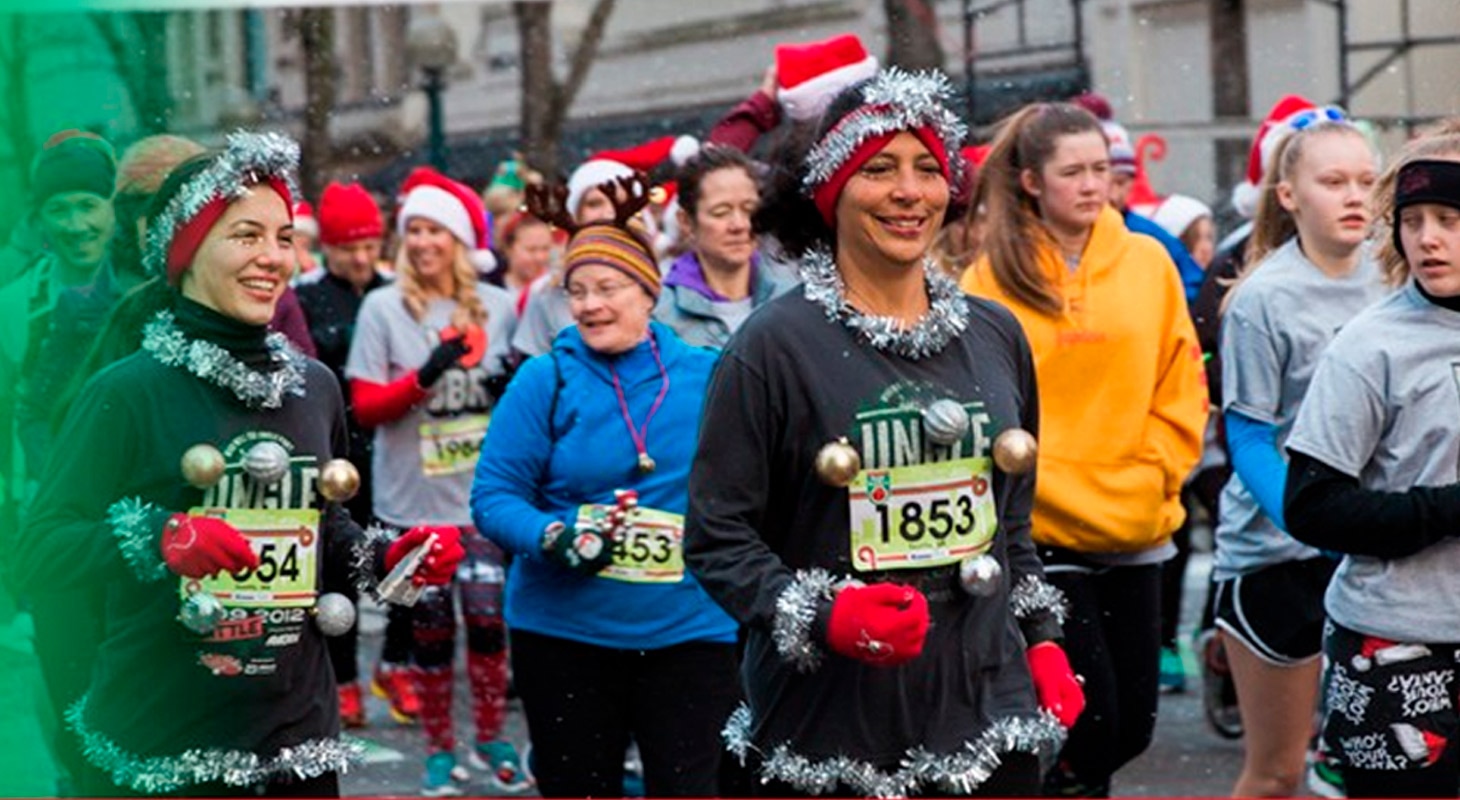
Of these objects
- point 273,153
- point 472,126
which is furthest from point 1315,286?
point 472,126

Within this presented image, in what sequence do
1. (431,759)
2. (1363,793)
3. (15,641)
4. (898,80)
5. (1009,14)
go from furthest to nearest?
1. (1009,14)
2. (431,759)
3. (15,641)
4. (1363,793)
5. (898,80)

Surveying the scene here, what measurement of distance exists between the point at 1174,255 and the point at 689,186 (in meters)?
2.66

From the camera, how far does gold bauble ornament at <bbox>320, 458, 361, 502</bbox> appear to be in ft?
17.2

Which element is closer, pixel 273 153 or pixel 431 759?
pixel 273 153

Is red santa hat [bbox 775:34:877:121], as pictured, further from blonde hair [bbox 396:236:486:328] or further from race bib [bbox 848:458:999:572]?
race bib [bbox 848:458:999:572]

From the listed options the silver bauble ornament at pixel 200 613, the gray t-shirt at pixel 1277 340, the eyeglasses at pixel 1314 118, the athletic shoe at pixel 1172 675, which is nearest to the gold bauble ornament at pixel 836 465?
the silver bauble ornament at pixel 200 613

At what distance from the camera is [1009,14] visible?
18.5 meters

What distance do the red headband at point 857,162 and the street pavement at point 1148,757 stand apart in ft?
14.0

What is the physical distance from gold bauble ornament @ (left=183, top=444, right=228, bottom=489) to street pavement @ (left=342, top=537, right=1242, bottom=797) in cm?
406

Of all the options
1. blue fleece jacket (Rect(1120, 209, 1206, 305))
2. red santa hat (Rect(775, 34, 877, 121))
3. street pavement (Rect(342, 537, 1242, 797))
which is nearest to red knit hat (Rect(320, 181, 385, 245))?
street pavement (Rect(342, 537, 1242, 797))

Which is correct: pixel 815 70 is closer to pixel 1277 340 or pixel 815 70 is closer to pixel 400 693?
pixel 1277 340

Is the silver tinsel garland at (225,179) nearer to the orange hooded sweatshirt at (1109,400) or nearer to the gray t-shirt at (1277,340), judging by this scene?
the orange hooded sweatshirt at (1109,400)

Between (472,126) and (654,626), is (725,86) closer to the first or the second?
(472,126)

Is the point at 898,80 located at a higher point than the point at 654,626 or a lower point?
higher
